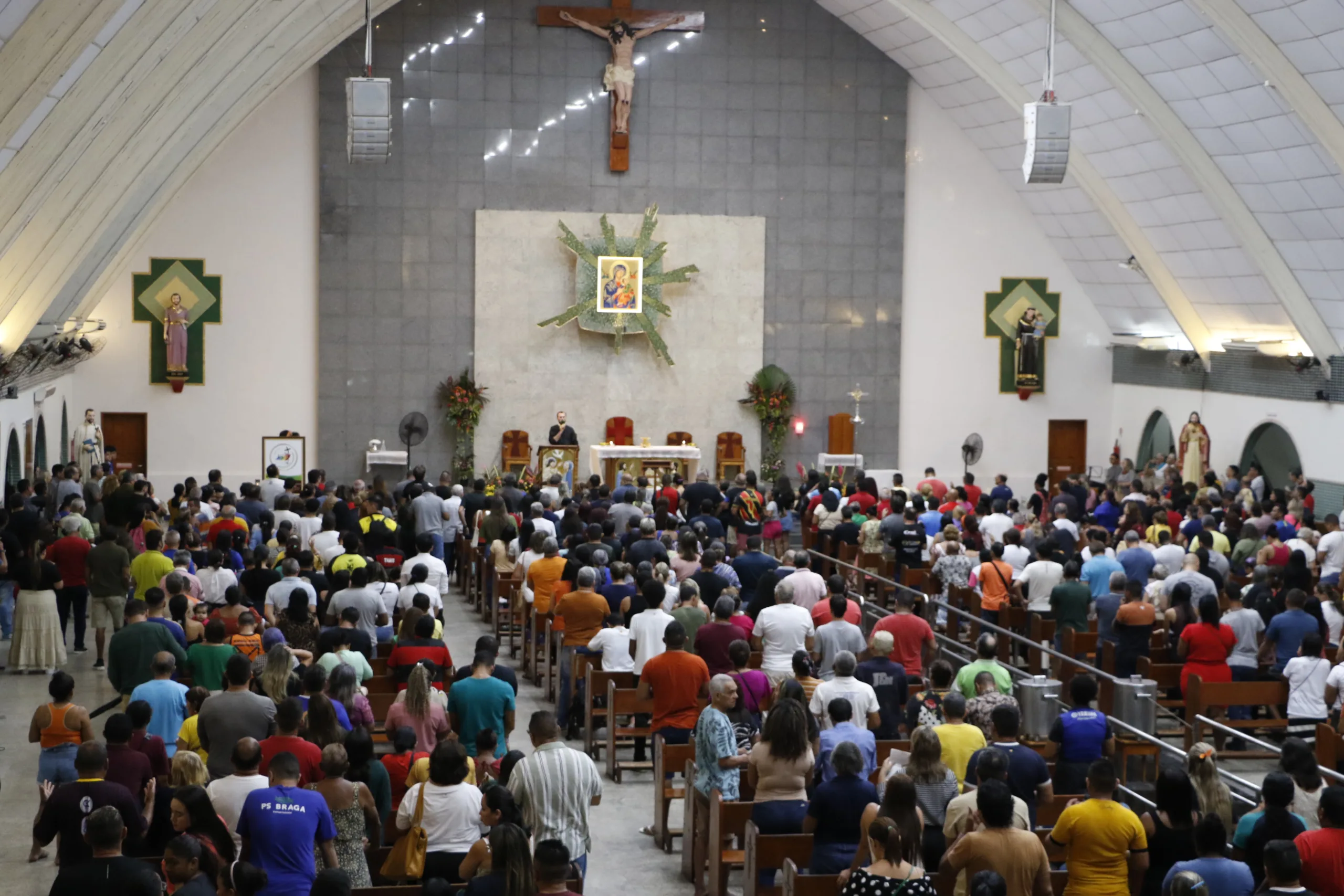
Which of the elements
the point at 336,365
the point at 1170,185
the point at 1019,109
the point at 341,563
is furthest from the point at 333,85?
the point at 341,563

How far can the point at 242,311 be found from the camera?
83.0 feet

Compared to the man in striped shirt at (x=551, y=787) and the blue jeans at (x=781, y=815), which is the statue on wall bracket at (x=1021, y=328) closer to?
the blue jeans at (x=781, y=815)

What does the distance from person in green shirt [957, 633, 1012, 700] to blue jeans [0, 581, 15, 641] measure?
977 cm

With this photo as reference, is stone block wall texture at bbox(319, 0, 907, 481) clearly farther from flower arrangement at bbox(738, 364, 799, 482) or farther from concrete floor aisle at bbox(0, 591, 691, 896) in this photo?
concrete floor aisle at bbox(0, 591, 691, 896)

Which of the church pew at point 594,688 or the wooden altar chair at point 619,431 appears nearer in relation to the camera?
the church pew at point 594,688

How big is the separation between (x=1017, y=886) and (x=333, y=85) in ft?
69.8

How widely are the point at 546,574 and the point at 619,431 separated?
494 inches

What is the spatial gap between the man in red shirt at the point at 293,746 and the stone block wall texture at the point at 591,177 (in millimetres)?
18274

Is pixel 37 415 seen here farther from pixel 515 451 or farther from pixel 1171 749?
pixel 1171 749

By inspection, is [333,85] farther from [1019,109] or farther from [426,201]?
[1019,109]

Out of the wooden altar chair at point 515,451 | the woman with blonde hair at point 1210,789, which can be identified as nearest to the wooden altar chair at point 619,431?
the wooden altar chair at point 515,451

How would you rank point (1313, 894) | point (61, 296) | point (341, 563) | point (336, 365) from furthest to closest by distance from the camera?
point (336, 365)
point (61, 296)
point (341, 563)
point (1313, 894)

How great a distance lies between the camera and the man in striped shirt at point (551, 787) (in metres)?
7.41

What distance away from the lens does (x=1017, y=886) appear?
6555 mm
